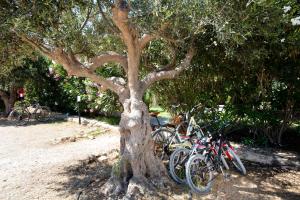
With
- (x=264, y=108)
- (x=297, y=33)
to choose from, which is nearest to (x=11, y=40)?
(x=297, y=33)

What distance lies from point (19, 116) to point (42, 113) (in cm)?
98

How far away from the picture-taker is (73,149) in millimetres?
8578

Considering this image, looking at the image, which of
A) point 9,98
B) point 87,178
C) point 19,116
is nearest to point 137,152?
point 87,178

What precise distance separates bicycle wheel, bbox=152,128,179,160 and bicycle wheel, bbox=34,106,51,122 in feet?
27.5

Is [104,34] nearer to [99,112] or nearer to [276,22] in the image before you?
[276,22]

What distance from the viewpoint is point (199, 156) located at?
5.31 m

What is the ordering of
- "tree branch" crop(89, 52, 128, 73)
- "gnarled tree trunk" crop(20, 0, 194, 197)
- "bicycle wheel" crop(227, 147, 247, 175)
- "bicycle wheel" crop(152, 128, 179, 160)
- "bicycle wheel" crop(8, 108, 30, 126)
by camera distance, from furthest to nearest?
1. "bicycle wheel" crop(8, 108, 30, 126)
2. "bicycle wheel" crop(152, 128, 179, 160)
3. "bicycle wheel" crop(227, 147, 247, 175)
4. "tree branch" crop(89, 52, 128, 73)
5. "gnarled tree trunk" crop(20, 0, 194, 197)

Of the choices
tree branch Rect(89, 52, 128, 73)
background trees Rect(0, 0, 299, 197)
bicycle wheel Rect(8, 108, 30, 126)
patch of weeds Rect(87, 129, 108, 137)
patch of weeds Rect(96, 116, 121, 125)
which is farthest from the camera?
bicycle wheel Rect(8, 108, 30, 126)

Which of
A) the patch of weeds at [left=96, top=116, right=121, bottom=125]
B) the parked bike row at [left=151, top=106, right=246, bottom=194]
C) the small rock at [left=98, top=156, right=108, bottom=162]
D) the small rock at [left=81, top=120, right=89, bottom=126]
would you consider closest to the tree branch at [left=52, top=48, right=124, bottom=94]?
the parked bike row at [left=151, top=106, right=246, bottom=194]

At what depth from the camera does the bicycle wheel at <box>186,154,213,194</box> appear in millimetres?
5070

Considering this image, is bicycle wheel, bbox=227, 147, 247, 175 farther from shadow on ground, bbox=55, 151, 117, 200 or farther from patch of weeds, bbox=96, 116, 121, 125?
patch of weeds, bbox=96, 116, 121, 125

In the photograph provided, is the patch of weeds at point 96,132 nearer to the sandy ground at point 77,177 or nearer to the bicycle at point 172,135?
the sandy ground at point 77,177

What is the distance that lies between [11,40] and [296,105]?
20.1 feet

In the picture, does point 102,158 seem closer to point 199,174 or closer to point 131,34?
point 199,174
